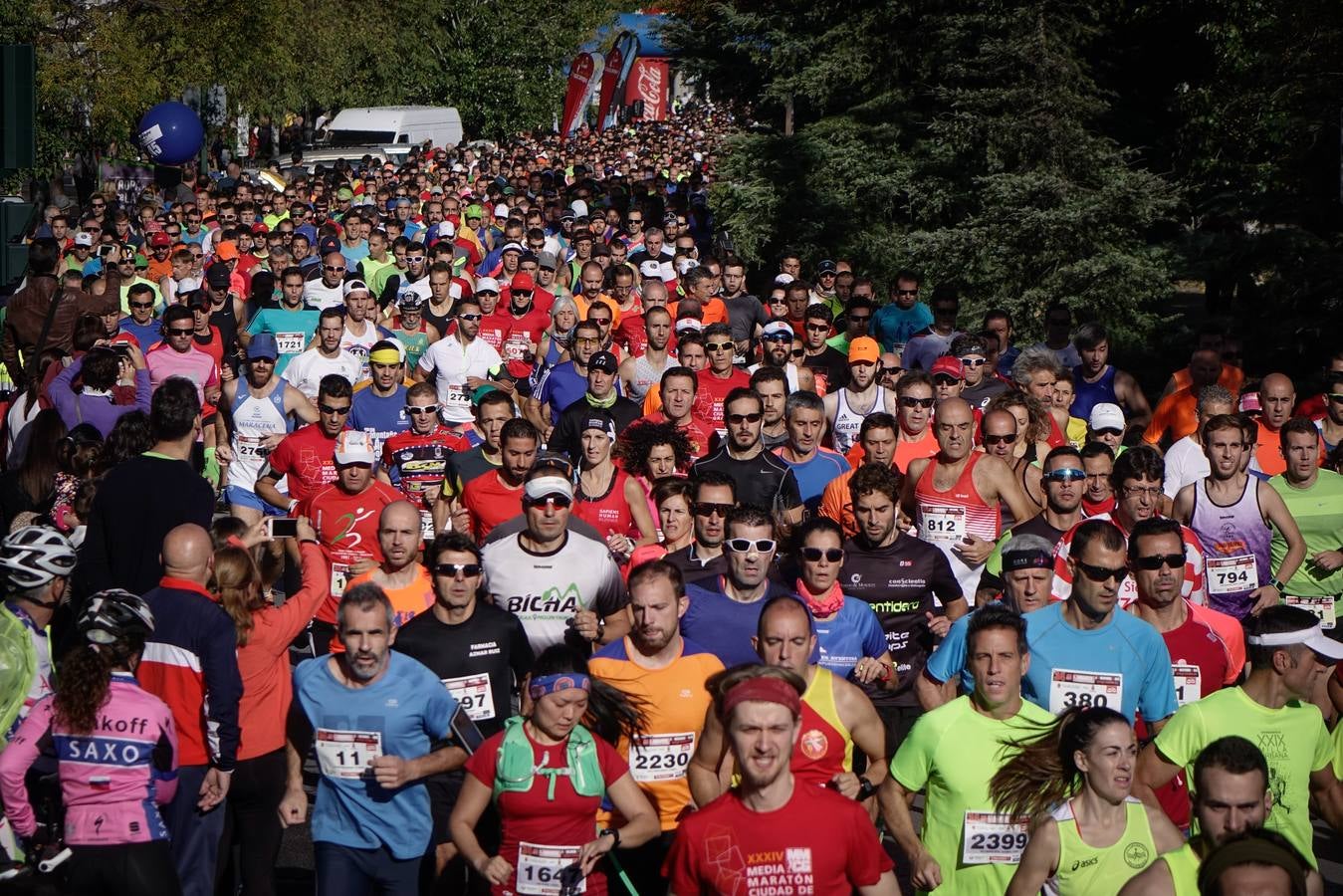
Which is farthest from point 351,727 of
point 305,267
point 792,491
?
point 305,267

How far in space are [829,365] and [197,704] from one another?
782 centimetres

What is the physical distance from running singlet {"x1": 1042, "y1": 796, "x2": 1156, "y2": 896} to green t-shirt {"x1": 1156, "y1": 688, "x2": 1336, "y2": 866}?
2.47 ft

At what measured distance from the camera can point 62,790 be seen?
5895mm

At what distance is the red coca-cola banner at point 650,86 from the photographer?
206 feet

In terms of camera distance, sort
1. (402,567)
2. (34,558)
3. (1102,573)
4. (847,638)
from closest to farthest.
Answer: (1102,573) → (34,558) → (847,638) → (402,567)

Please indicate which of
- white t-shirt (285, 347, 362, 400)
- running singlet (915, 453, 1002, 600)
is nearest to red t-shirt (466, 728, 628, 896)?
running singlet (915, 453, 1002, 600)

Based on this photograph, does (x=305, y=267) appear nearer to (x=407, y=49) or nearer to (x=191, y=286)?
(x=191, y=286)

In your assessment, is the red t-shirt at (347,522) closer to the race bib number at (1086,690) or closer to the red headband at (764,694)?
the race bib number at (1086,690)

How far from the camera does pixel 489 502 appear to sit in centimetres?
914

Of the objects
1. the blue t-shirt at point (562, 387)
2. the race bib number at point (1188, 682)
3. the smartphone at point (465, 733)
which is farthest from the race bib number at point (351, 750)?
the blue t-shirt at point (562, 387)

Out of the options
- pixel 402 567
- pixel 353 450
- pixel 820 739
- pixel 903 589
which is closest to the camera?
pixel 820 739

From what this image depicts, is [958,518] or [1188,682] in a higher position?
[958,518]

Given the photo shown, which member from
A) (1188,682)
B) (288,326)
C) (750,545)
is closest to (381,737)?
(750,545)

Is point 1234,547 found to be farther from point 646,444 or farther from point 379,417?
point 379,417
